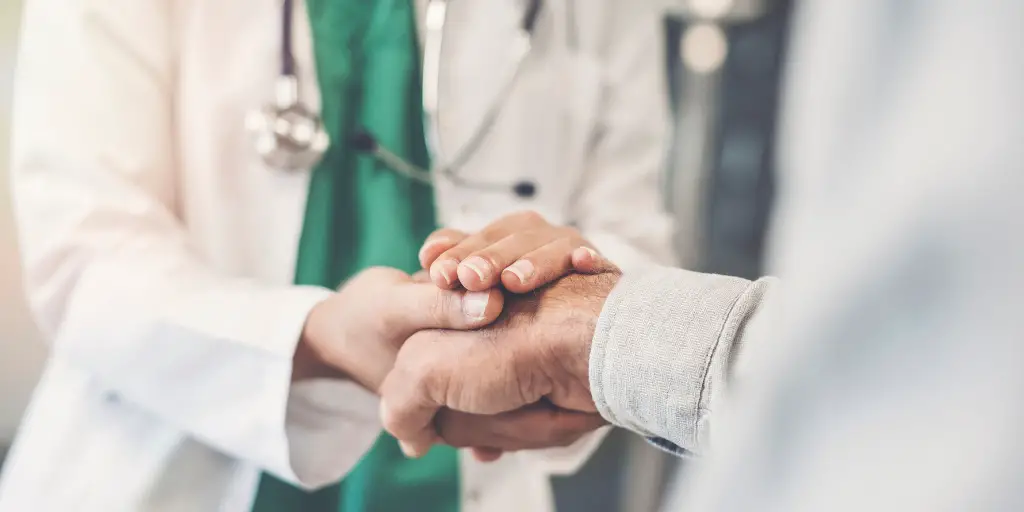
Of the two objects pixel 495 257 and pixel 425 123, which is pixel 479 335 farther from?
pixel 425 123

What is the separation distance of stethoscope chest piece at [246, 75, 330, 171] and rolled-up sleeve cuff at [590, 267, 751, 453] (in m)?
0.32

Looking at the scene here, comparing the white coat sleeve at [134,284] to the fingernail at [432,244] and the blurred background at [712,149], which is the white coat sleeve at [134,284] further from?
the blurred background at [712,149]

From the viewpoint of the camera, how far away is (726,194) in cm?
122

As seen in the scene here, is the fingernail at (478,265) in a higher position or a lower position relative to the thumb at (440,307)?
higher

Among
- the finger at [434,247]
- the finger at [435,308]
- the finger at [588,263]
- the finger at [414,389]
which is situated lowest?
the finger at [414,389]

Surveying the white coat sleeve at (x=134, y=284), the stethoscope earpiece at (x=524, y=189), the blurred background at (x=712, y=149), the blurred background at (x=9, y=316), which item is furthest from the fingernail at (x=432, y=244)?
the blurred background at (x=712, y=149)

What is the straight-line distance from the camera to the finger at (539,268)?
1.36 feet

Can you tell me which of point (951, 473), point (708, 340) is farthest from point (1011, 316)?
point (708, 340)

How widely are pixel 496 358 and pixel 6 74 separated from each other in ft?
1.48

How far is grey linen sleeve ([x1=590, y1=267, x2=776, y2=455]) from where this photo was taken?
13.4 inches

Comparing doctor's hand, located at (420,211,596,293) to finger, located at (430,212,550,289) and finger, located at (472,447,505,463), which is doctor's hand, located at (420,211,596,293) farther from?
finger, located at (472,447,505,463)

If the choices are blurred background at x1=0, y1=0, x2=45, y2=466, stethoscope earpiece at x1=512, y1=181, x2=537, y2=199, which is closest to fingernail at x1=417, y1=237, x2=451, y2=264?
stethoscope earpiece at x1=512, y1=181, x2=537, y2=199

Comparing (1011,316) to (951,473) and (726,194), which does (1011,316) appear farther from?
(726,194)

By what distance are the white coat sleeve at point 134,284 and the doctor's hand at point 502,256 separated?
0.12 meters
